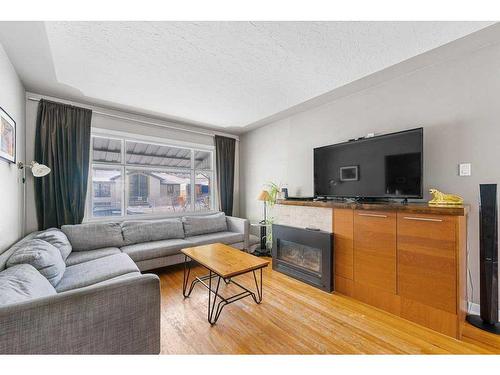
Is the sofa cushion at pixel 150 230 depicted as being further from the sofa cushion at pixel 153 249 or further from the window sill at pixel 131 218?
the window sill at pixel 131 218

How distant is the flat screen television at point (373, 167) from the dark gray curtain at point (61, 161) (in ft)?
10.8

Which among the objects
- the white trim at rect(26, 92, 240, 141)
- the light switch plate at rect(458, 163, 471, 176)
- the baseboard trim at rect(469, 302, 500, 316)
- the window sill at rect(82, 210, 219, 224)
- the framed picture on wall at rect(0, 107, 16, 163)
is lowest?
the baseboard trim at rect(469, 302, 500, 316)

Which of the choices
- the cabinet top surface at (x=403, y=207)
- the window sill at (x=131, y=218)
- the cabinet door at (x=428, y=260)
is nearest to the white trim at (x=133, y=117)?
the window sill at (x=131, y=218)

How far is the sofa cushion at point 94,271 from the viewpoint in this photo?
1.73 m

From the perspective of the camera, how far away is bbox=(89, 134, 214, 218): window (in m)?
3.27

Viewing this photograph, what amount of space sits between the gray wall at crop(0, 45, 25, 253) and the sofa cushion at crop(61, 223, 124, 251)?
1.60ft

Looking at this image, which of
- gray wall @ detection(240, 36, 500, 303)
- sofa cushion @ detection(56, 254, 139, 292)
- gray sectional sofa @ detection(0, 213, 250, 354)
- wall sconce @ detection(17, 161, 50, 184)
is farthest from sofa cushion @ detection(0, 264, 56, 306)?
gray wall @ detection(240, 36, 500, 303)

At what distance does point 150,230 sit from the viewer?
3.13 metres

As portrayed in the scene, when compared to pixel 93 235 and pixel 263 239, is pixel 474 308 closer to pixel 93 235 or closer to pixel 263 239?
pixel 263 239

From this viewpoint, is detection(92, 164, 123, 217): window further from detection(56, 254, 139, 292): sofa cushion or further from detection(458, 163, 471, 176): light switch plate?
detection(458, 163, 471, 176): light switch plate

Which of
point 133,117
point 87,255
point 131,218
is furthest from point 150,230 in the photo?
point 133,117

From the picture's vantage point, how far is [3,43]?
1.76 metres
